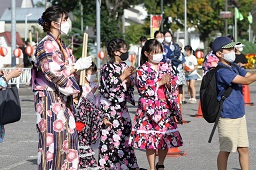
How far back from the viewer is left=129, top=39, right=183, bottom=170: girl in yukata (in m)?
9.34

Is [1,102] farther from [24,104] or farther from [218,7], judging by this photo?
[218,7]

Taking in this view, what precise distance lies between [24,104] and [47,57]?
15711 millimetres

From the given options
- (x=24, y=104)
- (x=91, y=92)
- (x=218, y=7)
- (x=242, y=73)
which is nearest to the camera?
(x=242, y=73)

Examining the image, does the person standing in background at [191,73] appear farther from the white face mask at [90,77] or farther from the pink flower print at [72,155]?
the pink flower print at [72,155]

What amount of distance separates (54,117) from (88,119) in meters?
3.62

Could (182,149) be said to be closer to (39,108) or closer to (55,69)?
(39,108)

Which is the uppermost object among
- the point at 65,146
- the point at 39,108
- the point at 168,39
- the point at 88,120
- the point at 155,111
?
the point at 168,39

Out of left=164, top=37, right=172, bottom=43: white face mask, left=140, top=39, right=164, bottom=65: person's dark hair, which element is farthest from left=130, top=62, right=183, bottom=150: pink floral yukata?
left=164, top=37, right=172, bottom=43: white face mask

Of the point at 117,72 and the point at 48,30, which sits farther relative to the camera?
the point at 117,72

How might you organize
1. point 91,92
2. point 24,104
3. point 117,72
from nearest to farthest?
point 117,72 → point 91,92 → point 24,104

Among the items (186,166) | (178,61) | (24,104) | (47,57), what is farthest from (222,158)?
(24,104)

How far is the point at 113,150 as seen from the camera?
980cm

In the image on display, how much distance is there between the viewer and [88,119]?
10656mm

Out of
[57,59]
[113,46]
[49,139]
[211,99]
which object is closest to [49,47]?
[57,59]
